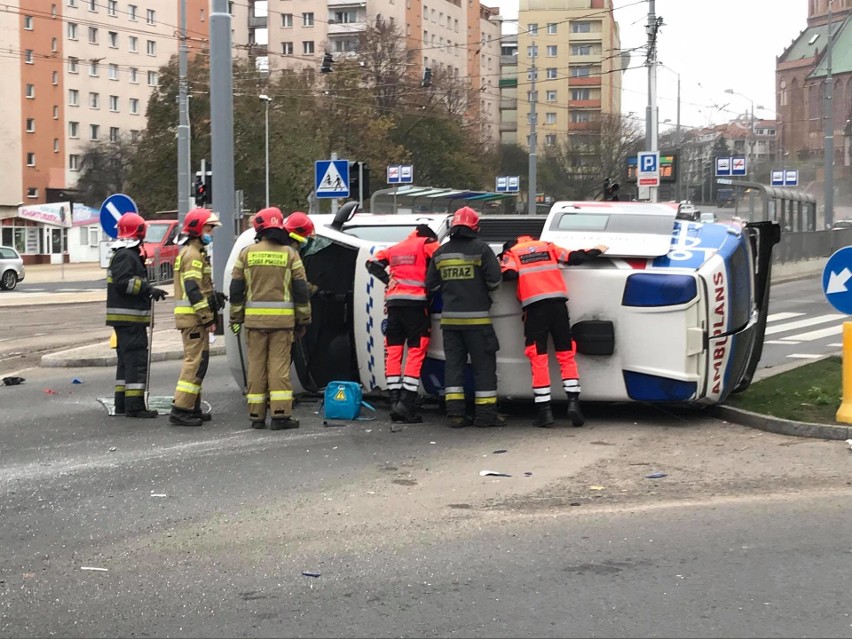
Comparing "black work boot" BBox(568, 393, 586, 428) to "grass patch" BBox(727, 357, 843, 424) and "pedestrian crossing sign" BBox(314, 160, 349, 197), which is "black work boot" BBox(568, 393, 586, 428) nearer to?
A: "grass patch" BBox(727, 357, 843, 424)

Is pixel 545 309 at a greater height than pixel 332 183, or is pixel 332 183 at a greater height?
pixel 332 183

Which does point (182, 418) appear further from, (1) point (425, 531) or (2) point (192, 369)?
(1) point (425, 531)

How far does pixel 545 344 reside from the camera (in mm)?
9477

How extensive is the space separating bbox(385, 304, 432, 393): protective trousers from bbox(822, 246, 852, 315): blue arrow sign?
10.7ft

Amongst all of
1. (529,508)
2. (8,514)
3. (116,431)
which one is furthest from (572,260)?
(8,514)

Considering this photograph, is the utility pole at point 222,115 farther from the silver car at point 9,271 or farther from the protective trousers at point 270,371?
the silver car at point 9,271

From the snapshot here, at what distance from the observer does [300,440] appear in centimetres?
930

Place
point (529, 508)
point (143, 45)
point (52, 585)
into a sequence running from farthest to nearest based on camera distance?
point (143, 45), point (529, 508), point (52, 585)

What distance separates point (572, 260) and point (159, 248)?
29996mm

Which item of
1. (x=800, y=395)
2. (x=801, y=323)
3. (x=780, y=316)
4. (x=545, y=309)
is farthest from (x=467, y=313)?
(x=780, y=316)

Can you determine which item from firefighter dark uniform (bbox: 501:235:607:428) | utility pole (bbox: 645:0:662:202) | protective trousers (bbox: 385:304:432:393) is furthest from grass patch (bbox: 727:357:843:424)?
utility pole (bbox: 645:0:662:202)

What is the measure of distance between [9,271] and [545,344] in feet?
107

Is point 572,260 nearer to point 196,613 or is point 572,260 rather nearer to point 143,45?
point 196,613

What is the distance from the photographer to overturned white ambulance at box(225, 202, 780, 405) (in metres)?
9.26
